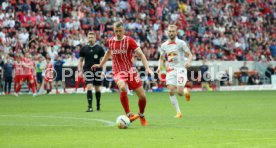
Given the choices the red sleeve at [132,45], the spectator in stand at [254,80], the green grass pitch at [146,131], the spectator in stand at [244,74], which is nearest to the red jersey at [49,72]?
the spectator in stand at [244,74]

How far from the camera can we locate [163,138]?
13.6 m

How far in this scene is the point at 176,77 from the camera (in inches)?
838

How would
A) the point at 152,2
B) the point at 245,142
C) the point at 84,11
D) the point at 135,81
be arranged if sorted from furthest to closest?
1. the point at 152,2
2. the point at 84,11
3. the point at 135,81
4. the point at 245,142

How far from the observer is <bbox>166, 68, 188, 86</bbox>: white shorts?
2127cm

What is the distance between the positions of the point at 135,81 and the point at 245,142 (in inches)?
200

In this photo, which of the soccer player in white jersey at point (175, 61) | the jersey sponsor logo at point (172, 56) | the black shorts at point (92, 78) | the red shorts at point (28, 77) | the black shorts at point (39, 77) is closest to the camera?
the soccer player in white jersey at point (175, 61)

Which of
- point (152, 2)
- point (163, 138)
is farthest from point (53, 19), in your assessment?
point (163, 138)

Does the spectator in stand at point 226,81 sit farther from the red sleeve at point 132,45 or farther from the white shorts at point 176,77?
the red sleeve at point 132,45

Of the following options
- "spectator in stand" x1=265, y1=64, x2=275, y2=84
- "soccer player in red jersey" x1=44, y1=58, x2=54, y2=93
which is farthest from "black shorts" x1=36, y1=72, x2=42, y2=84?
"spectator in stand" x1=265, y1=64, x2=275, y2=84

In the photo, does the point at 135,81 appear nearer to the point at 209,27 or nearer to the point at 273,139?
the point at 273,139

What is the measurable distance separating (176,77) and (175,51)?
0.75 meters

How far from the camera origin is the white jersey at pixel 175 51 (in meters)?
21.1

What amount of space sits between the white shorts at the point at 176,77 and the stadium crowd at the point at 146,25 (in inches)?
810

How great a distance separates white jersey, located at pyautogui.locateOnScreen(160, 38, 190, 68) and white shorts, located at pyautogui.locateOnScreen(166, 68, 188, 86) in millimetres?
146
